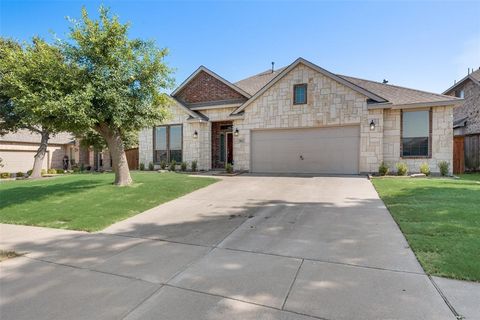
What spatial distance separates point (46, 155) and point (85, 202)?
822 inches

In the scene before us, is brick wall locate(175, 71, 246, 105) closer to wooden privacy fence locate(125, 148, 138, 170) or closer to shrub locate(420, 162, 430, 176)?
wooden privacy fence locate(125, 148, 138, 170)

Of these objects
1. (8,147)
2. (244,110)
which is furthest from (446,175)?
(8,147)

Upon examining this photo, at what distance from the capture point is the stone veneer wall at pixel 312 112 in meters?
12.7

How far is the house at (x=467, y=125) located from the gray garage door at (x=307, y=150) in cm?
580

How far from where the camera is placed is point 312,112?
1350 centimetres

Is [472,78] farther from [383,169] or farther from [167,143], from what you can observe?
[167,143]

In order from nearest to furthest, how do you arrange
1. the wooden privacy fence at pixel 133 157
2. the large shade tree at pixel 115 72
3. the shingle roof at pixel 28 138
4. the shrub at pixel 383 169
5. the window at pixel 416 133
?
the large shade tree at pixel 115 72, the shrub at pixel 383 169, the window at pixel 416 133, the wooden privacy fence at pixel 133 157, the shingle roof at pixel 28 138

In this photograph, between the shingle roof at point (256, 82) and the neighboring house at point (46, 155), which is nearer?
the shingle roof at point (256, 82)

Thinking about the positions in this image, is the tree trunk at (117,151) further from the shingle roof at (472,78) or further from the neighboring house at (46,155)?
the shingle roof at (472,78)

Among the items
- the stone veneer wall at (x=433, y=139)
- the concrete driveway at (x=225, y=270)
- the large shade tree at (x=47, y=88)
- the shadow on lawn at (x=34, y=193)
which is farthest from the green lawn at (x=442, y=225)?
the shadow on lawn at (x=34, y=193)

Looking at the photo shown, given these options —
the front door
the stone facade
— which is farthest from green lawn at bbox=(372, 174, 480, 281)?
the stone facade

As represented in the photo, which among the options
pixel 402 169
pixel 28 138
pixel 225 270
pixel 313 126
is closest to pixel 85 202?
pixel 225 270

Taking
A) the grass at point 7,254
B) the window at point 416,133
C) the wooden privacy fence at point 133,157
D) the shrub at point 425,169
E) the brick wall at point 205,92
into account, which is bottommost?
the grass at point 7,254

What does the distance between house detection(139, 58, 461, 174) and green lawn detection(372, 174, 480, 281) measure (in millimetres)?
4851
